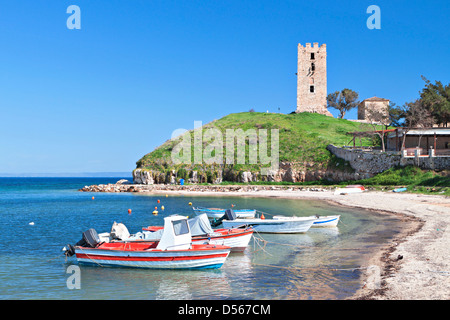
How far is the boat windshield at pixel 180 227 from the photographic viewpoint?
669 inches

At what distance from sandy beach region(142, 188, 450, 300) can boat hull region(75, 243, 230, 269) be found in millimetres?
6198

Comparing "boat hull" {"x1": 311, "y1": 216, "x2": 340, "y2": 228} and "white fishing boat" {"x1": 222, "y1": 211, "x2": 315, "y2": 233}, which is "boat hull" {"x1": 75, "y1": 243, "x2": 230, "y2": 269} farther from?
"boat hull" {"x1": 311, "y1": 216, "x2": 340, "y2": 228}

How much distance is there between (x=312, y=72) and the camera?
93.8 meters

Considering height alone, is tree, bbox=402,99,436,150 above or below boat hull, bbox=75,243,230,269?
above

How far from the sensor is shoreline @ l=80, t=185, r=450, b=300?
1198 cm

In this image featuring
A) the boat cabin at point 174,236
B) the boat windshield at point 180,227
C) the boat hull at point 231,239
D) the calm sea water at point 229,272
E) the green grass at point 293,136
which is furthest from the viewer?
the green grass at point 293,136

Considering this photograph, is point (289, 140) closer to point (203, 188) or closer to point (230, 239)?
point (203, 188)

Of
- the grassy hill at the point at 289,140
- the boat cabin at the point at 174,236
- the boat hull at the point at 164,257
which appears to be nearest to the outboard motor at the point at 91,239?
the boat hull at the point at 164,257

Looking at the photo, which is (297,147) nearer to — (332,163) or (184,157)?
(332,163)

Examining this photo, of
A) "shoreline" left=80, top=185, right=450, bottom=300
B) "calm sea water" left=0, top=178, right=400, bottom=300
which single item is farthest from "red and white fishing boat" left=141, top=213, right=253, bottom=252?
"shoreline" left=80, top=185, right=450, bottom=300

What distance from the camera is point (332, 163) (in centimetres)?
6353

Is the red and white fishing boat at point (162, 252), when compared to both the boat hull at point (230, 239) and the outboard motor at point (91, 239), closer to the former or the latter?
the outboard motor at point (91, 239)
